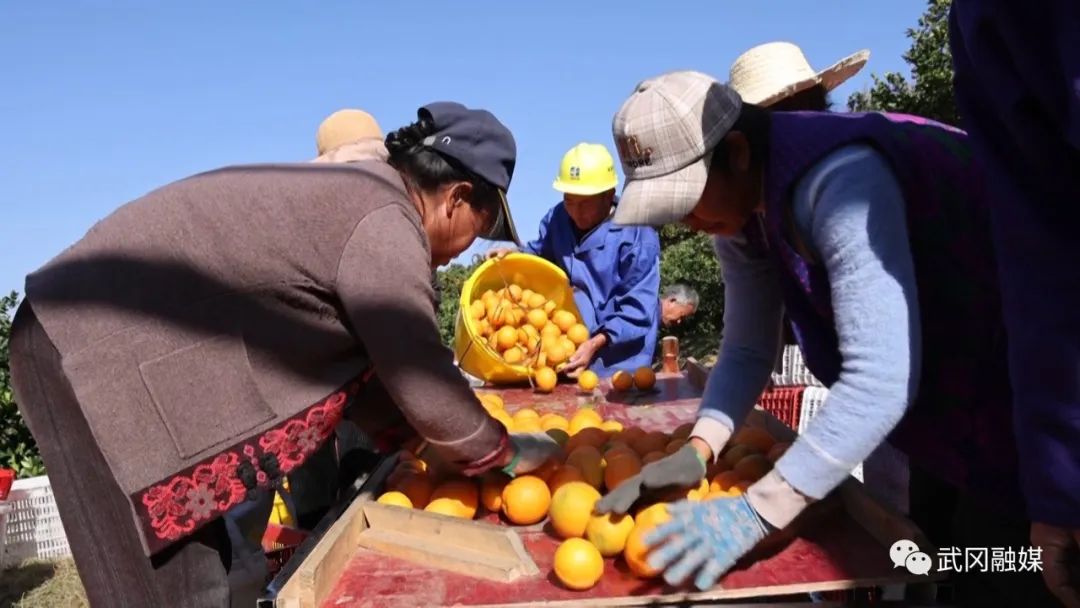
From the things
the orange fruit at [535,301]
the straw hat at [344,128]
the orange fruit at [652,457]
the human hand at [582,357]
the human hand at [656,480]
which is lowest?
the human hand at [582,357]

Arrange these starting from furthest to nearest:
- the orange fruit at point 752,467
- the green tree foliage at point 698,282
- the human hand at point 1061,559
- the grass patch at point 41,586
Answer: the green tree foliage at point 698,282 < the grass patch at point 41,586 < the orange fruit at point 752,467 < the human hand at point 1061,559

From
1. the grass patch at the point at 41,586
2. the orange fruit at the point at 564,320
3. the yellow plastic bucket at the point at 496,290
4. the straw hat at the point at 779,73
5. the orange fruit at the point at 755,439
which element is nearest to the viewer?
the orange fruit at the point at 755,439

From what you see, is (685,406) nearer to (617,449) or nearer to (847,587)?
(617,449)

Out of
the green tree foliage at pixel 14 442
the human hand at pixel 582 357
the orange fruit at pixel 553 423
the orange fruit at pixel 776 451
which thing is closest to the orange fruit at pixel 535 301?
the human hand at pixel 582 357

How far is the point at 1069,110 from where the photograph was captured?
1133mm

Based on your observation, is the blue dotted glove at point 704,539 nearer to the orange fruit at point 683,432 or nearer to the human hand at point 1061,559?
the human hand at point 1061,559

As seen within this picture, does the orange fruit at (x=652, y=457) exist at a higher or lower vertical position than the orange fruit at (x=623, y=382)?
higher

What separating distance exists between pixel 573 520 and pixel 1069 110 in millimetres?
1378

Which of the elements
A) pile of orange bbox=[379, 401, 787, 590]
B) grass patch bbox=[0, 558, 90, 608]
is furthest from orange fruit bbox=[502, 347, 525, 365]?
grass patch bbox=[0, 558, 90, 608]

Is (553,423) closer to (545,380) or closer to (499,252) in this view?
(545,380)

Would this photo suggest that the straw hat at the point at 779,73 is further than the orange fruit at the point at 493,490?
Yes

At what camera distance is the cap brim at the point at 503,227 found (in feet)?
7.94

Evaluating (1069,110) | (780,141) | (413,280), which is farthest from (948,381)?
(413,280)

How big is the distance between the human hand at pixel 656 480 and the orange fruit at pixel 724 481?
80mm
